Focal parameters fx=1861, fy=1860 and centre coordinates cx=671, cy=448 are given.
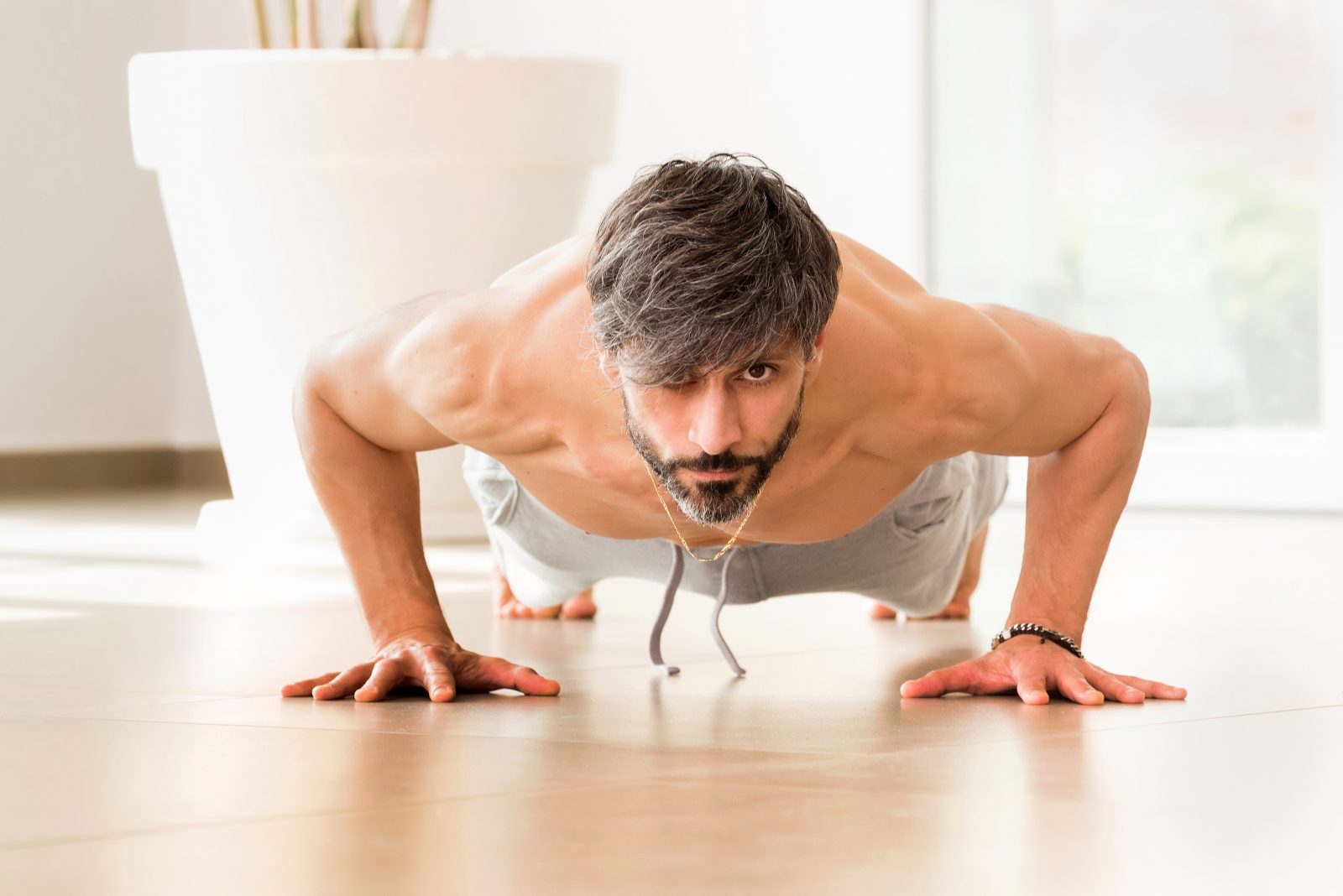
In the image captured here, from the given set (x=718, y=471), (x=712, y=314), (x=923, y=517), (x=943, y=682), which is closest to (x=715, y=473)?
(x=718, y=471)

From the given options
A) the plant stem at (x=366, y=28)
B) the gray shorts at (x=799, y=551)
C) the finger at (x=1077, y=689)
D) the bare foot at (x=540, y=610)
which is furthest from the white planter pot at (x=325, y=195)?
the finger at (x=1077, y=689)

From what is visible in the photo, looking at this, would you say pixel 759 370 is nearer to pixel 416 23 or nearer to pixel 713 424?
pixel 713 424

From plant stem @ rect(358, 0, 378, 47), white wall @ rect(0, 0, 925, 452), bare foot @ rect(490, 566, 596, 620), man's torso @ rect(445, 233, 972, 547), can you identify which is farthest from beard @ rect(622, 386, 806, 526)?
white wall @ rect(0, 0, 925, 452)

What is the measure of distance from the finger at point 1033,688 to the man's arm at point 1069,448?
11cm

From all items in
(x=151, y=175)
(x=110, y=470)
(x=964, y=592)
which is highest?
(x=151, y=175)

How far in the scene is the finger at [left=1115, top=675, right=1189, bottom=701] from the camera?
1.72 metres

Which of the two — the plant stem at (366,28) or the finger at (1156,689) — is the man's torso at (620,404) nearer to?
the finger at (1156,689)

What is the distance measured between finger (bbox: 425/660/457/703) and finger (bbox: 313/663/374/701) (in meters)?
0.06

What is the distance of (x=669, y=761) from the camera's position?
1.43 m

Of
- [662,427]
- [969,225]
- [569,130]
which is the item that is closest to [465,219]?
[569,130]

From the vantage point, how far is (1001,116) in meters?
4.09

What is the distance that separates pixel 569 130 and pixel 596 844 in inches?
91.8

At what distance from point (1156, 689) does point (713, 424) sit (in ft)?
1.89

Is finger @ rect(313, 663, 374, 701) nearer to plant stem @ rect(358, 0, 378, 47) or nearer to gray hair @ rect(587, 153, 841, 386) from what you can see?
gray hair @ rect(587, 153, 841, 386)
